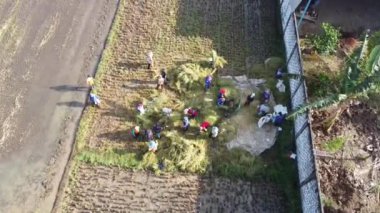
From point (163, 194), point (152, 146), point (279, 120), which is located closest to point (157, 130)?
point (152, 146)

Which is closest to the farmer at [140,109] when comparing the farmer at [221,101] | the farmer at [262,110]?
the farmer at [221,101]

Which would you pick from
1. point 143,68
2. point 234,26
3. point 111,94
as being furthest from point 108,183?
point 234,26

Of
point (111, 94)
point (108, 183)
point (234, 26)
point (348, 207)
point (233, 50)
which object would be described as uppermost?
point (234, 26)

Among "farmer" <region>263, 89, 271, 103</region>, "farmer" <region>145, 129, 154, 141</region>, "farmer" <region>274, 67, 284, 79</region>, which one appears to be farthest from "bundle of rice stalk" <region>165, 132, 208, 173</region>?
"farmer" <region>274, 67, 284, 79</region>

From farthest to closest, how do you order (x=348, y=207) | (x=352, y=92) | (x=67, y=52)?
(x=67, y=52)
(x=348, y=207)
(x=352, y=92)

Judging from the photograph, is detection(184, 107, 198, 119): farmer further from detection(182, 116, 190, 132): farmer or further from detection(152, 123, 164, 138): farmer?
detection(152, 123, 164, 138): farmer

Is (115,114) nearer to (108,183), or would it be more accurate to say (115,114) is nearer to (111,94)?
(111,94)
